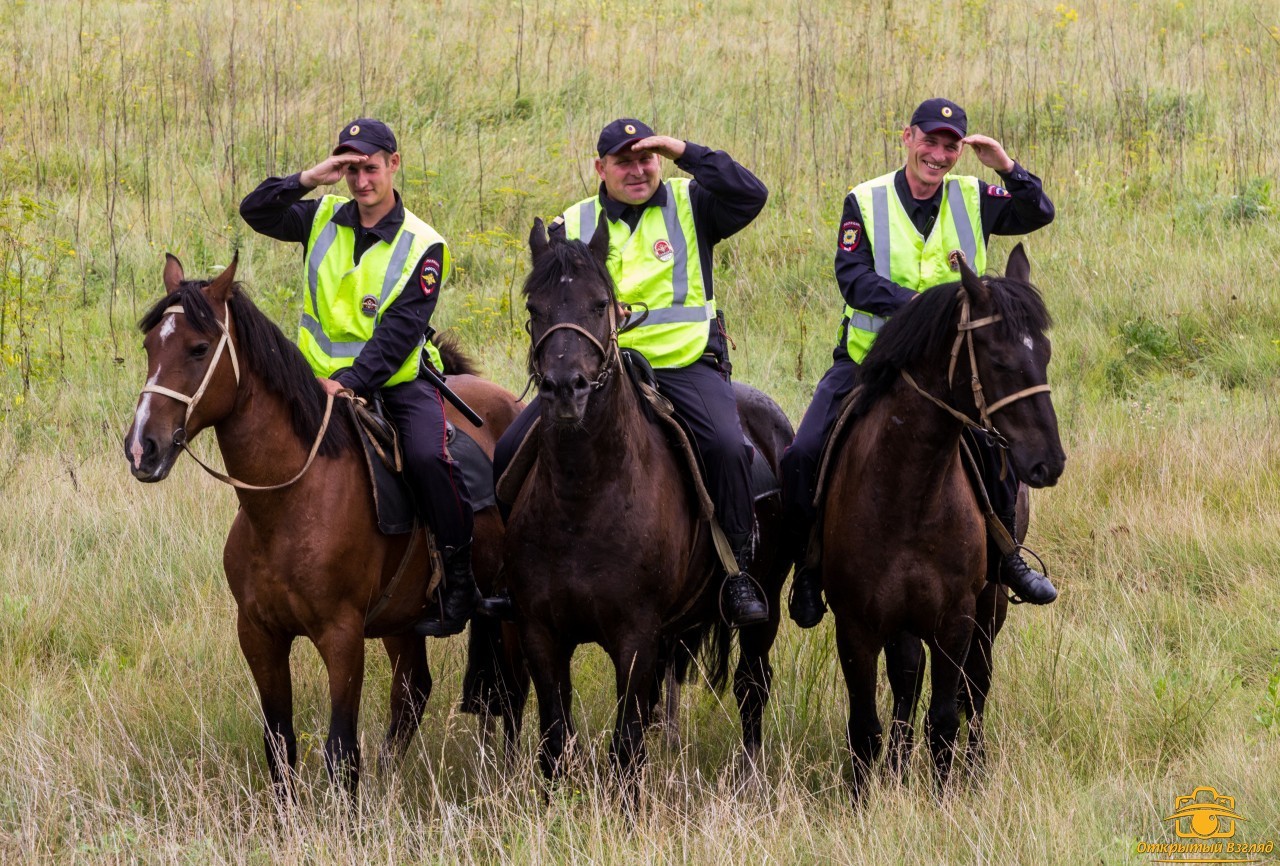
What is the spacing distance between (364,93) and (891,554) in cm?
1109

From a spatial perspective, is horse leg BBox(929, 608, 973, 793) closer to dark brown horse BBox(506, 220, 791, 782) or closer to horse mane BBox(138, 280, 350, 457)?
dark brown horse BBox(506, 220, 791, 782)

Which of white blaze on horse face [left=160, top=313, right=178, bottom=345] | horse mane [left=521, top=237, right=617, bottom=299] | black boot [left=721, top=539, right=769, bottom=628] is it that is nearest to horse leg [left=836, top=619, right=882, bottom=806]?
black boot [left=721, top=539, right=769, bottom=628]

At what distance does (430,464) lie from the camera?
605 cm

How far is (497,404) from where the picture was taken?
725cm

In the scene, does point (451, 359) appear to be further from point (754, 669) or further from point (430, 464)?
point (754, 669)

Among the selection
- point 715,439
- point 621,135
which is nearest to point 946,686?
point 715,439

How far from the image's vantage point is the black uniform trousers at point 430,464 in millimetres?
6066

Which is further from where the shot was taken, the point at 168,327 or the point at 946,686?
the point at 946,686

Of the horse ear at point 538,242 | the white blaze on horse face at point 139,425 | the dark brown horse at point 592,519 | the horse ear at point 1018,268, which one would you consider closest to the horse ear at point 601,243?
the dark brown horse at point 592,519

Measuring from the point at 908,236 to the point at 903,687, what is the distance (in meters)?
2.08

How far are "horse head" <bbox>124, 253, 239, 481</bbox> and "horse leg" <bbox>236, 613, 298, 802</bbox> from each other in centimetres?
95

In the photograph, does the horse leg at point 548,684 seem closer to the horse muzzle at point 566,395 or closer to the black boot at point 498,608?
the black boot at point 498,608

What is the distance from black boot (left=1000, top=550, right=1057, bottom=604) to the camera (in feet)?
19.9

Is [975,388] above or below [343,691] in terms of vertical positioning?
above
